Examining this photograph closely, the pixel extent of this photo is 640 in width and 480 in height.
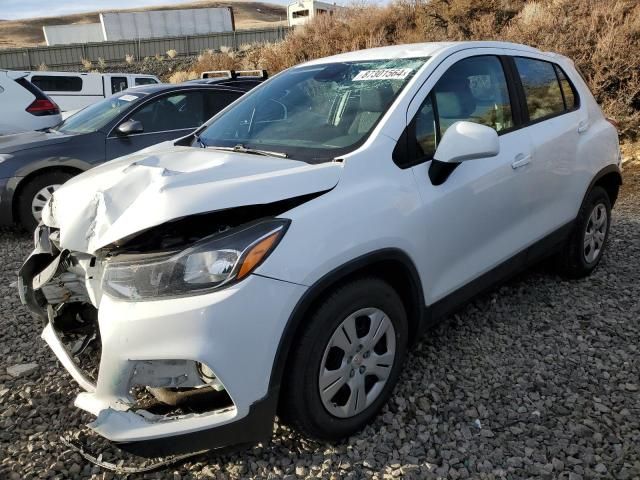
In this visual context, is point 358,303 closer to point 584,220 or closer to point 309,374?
point 309,374

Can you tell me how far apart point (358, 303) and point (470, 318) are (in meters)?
1.55

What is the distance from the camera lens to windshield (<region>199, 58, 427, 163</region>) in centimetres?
274

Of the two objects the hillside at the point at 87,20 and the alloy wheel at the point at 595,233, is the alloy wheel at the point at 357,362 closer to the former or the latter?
the alloy wheel at the point at 595,233

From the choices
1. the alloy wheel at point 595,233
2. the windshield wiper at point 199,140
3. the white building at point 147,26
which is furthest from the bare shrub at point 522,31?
the white building at point 147,26

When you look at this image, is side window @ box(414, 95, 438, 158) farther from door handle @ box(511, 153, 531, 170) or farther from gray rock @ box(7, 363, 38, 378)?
gray rock @ box(7, 363, 38, 378)

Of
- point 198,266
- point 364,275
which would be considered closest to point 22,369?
point 198,266

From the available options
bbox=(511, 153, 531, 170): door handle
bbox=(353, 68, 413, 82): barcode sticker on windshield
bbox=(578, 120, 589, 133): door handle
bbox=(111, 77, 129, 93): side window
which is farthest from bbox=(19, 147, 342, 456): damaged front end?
bbox=(111, 77, 129, 93): side window

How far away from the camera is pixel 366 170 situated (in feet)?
8.10

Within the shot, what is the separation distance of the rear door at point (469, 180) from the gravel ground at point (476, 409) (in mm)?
504

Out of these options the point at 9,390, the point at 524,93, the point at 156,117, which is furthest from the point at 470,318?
the point at 156,117

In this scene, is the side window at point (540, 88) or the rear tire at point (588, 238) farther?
the rear tire at point (588, 238)

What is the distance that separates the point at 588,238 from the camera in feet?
13.5

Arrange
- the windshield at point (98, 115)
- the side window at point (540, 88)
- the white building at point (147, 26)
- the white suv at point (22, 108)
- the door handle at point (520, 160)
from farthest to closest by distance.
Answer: the white building at point (147, 26)
the white suv at point (22, 108)
the windshield at point (98, 115)
the side window at point (540, 88)
the door handle at point (520, 160)

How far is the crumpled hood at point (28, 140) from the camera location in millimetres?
5652
